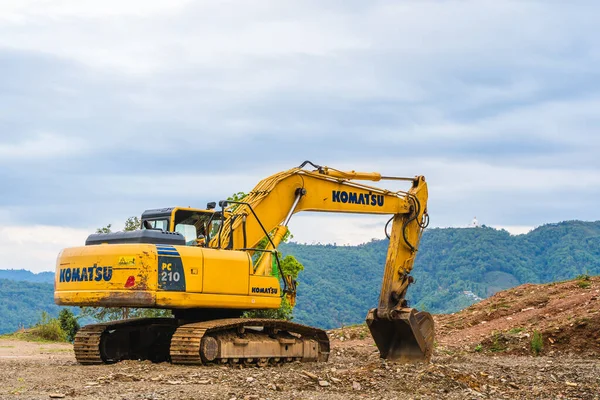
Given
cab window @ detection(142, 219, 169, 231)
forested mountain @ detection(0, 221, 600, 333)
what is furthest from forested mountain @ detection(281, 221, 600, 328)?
cab window @ detection(142, 219, 169, 231)

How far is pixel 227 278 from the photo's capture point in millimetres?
16594

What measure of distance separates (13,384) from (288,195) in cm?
657

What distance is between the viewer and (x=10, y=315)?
397ft

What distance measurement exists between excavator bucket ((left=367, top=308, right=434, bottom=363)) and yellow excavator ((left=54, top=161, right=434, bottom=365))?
0.07 feet

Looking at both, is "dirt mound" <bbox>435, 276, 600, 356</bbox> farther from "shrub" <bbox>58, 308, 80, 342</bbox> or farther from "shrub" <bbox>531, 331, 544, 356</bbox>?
"shrub" <bbox>58, 308, 80, 342</bbox>

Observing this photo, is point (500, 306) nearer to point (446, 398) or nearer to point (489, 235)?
point (446, 398)

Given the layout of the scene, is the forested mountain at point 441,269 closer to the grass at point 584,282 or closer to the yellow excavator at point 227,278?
the grass at point 584,282

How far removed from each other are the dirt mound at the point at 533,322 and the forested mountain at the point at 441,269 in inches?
2428

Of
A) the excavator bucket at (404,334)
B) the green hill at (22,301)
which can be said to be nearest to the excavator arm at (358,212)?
the excavator bucket at (404,334)

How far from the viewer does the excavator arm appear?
17641 millimetres

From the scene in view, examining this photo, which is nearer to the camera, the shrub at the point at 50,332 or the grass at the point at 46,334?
the grass at the point at 46,334

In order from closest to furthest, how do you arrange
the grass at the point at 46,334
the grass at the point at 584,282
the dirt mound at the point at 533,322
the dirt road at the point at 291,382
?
1. the dirt road at the point at 291,382
2. the dirt mound at the point at 533,322
3. the grass at the point at 584,282
4. the grass at the point at 46,334

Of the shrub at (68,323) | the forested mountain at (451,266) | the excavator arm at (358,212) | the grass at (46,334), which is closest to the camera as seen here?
the excavator arm at (358,212)

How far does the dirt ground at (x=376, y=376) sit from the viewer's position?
13.1 metres
